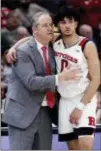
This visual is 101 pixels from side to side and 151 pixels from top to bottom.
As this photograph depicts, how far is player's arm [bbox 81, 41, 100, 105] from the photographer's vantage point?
3.47 m

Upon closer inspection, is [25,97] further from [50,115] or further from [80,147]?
[80,147]

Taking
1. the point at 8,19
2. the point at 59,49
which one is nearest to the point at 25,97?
the point at 59,49

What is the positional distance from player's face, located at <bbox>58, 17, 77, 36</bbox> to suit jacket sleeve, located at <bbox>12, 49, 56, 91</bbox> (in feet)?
0.98

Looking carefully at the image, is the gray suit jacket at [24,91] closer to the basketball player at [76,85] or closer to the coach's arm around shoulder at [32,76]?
the coach's arm around shoulder at [32,76]

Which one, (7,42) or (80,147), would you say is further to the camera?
(7,42)

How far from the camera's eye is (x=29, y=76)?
3.46m

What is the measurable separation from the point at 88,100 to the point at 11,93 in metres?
0.52

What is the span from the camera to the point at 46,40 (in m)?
3.56

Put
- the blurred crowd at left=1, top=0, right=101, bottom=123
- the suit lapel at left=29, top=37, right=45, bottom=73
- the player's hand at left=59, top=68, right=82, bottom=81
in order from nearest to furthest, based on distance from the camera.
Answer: the player's hand at left=59, top=68, right=82, bottom=81 < the suit lapel at left=29, top=37, right=45, bottom=73 < the blurred crowd at left=1, top=0, right=101, bottom=123

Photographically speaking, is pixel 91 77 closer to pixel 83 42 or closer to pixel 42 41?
pixel 83 42

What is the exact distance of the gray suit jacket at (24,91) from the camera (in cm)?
351

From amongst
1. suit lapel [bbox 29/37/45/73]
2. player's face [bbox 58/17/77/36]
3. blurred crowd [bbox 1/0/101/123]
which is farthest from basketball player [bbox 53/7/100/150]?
blurred crowd [bbox 1/0/101/123]

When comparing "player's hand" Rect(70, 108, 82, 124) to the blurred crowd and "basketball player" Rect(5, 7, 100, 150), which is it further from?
the blurred crowd

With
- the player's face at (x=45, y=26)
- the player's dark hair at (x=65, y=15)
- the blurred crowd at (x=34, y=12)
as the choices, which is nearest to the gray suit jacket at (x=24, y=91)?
the player's face at (x=45, y=26)
